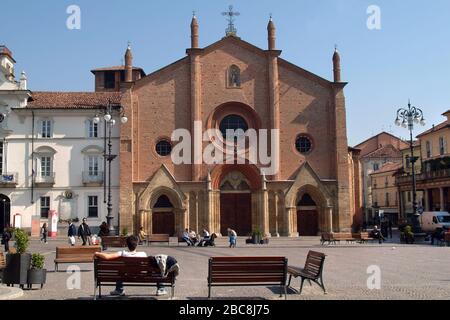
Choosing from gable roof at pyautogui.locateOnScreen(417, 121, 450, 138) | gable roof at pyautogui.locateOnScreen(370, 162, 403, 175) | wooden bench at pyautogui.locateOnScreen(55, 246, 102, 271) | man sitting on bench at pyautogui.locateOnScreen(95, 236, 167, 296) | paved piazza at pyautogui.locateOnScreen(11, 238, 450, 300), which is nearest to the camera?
man sitting on bench at pyautogui.locateOnScreen(95, 236, 167, 296)

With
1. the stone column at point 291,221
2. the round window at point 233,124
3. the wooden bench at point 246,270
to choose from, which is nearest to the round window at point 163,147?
the round window at point 233,124

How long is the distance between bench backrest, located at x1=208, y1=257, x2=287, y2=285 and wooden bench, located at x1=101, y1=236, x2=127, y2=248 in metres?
15.9

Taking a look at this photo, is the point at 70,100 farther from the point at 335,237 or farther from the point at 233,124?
the point at 335,237

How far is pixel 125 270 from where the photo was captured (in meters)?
11.2

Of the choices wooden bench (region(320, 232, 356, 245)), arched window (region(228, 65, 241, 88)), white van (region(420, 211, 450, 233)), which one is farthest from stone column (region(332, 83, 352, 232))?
wooden bench (region(320, 232, 356, 245))

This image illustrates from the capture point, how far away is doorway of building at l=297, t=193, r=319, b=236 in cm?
4094

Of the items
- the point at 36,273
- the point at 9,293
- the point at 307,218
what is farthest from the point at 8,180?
the point at 9,293

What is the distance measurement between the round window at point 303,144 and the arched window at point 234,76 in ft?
20.9

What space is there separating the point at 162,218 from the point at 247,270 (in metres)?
29.7

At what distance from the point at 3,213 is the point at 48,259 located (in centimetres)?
2226

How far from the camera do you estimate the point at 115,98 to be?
44.2m

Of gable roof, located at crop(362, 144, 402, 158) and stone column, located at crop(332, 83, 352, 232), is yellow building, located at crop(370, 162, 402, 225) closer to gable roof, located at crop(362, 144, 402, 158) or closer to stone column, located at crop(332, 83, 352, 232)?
gable roof, located at crop(362, 144, 402, 158)
